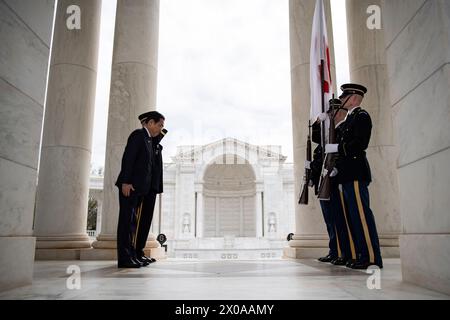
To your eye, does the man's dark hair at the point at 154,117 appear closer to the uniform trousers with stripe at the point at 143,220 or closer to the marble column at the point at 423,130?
the uniform trousers with stripe at the point at 143,220

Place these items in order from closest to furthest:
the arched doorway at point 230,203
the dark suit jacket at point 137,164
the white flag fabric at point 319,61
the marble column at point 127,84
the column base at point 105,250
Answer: the dark suit jacket at point 137,164, the white flag fabric at point 319,61, the column base at point 105,250, the marble column at point 127,84, the arched doorway at point 230,203

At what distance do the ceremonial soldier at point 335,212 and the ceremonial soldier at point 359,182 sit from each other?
726 mm

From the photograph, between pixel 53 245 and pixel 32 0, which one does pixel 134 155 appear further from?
pixel 53 245

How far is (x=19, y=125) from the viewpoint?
30.2 ft

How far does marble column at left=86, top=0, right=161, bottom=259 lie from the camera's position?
22641 mm

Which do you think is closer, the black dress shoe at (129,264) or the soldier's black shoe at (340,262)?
the black dress shoe at (129,264)

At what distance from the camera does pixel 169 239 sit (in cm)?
8856

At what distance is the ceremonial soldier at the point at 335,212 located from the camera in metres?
14.8

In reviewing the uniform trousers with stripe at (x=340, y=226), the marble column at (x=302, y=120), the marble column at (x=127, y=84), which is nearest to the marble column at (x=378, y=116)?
the marble column at (x=302, y=120)

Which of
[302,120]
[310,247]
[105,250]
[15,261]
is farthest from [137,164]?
[302,120]

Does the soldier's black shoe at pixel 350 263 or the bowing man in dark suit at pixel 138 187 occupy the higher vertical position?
the bowing man in dark suit at pixel 138 187

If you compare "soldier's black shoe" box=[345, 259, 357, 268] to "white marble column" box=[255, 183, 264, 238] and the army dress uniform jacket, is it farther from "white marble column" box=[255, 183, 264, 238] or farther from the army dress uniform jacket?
"white marble column" box=[255, 183, 264, 238]

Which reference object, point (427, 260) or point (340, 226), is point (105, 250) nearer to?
point (340, 226)
